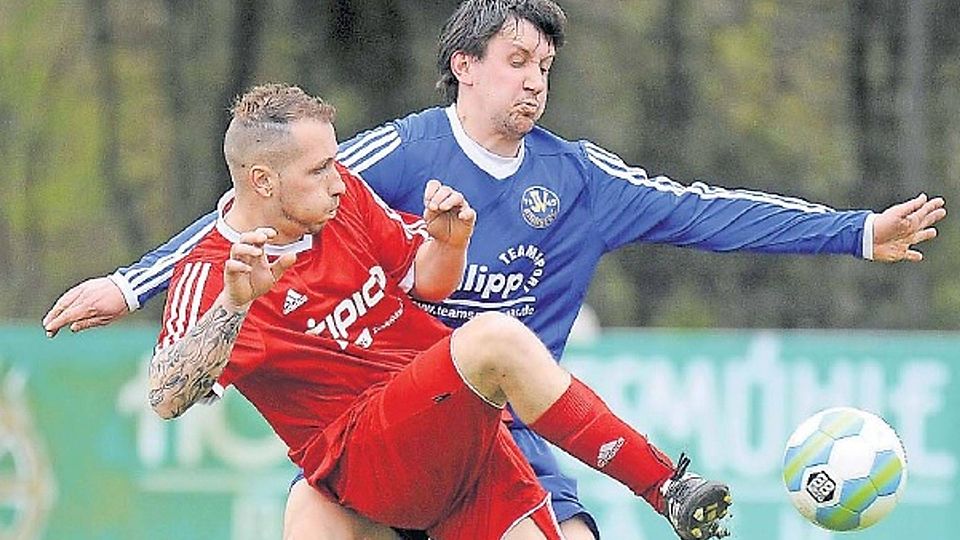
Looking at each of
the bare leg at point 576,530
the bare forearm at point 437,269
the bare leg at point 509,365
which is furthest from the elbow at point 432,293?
the bare leg at point 576,530

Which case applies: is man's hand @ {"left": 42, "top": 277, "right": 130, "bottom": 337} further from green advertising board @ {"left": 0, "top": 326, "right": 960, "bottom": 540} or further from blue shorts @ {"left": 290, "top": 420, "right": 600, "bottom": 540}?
green advertising board @ {"left": 0, "top": 326, "right": 960, "bottom": 540}

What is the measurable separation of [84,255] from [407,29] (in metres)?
3.15

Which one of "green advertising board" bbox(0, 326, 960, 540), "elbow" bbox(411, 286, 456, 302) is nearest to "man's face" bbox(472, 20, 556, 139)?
"elbow" bbox(411, 286, 456, 302)

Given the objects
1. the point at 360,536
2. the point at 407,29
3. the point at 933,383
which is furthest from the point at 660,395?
the point at 407,29

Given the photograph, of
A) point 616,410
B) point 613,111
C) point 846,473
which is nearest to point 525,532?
point 846,473

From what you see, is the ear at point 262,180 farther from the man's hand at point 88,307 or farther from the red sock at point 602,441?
the red sock at point 602,441

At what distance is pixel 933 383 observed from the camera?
8.59 meters

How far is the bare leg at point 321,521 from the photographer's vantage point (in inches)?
195

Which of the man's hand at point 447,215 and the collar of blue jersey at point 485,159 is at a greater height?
the collar of blue jersey at point 485,159

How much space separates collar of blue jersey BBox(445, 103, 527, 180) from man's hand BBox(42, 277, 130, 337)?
1.04 meters

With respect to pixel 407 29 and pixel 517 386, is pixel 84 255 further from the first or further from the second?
pixel 517 386

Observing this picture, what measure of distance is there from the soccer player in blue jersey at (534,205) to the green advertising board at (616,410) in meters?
3.13

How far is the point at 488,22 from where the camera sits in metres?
5.41

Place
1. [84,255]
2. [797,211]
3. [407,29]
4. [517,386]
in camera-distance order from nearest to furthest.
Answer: [517,386]
[797,211]
[407,29]
[84,255]
